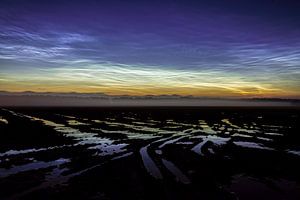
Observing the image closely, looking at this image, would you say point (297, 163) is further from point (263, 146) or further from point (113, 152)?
point (113, 152)

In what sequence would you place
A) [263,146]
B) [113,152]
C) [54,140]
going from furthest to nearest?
[54,140], [263,146], [113,152]

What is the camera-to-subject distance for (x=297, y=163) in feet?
44.1

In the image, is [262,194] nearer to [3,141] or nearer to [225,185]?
[225,185]

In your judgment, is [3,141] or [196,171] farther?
[3,141]

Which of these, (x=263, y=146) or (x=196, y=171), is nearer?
(x=196, y=171)

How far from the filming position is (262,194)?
28.9 ft

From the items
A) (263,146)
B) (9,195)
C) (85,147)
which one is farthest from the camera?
(263,146)

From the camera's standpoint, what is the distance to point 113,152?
15.9m

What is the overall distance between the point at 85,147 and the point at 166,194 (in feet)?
33.8

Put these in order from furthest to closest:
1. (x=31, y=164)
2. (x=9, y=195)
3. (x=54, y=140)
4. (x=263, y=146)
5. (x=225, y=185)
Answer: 1. (x=54, y=140)
2. (x=263, y=146)
3. (x=31, y=164)
4. (x=225, y=185)
5. (x=9, y=195)

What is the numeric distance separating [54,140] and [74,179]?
11.1 m

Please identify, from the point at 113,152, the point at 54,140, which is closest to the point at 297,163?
the point at 113,152

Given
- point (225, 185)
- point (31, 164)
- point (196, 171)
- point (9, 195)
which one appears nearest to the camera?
point (9, 195)

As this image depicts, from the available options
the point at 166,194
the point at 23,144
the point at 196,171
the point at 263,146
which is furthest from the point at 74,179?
the point at 263,146
